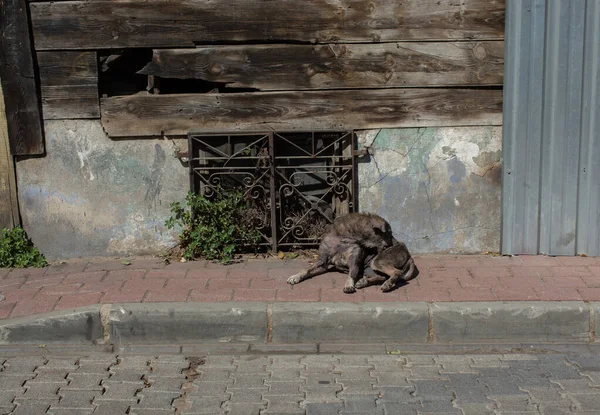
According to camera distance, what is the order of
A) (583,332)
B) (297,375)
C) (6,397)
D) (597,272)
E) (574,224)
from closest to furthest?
→ (6,397) < (297,375) < (583,332) < (597,272) < (574,224)

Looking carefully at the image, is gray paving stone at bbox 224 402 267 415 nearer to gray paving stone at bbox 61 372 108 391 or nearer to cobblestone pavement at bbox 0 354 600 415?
cobblestone pavement at bbox 0 354 600 415

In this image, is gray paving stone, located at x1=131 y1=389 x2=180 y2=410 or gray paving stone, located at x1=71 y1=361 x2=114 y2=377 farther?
gray paving stone, located at x1=71 y1=361 x2=114 y2=377

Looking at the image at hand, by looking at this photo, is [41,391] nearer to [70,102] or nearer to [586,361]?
[70,102]

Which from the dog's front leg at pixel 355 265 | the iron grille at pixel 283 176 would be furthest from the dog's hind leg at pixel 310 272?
the iron grille at pixel 283 176

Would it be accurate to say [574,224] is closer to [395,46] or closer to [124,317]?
[395,46]

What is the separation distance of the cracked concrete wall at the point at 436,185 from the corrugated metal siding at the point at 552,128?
0.16 m

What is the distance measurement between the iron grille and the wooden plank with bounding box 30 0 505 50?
93 cm

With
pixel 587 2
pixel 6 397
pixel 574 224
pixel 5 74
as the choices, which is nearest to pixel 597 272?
pixel 574 224

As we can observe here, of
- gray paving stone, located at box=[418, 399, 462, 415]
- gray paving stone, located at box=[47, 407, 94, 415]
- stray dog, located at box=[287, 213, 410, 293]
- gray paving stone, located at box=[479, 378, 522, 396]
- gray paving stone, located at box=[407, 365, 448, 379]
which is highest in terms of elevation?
stray dog, located at box=[287, 213, 410, 293]

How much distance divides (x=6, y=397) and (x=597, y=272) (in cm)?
482

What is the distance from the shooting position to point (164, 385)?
4805 millimetres

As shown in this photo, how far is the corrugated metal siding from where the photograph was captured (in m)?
6.42

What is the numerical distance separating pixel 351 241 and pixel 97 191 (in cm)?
249

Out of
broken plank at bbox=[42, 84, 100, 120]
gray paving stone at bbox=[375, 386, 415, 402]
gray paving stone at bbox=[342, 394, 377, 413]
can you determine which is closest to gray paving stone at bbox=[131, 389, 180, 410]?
gray paving stone at bbox=[342, 394, 377, 413]
